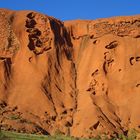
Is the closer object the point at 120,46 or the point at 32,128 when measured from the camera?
the point at 32,128

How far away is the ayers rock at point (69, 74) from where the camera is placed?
53469mm

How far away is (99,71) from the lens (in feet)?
198

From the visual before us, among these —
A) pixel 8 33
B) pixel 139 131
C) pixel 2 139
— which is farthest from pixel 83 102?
pixel 2 139

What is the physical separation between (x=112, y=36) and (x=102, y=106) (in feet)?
35.3

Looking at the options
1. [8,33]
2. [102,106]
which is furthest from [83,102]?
[8,33]

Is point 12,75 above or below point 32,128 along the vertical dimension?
above

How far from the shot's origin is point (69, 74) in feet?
202

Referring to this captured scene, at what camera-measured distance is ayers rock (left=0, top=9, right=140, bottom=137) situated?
53469 mm

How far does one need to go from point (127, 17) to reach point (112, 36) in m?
3.57

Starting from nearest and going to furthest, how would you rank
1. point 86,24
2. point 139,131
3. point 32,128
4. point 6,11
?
point 32,128, point 139,131, point 6,11, point 86,24

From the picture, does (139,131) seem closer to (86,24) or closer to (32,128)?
(32,128)

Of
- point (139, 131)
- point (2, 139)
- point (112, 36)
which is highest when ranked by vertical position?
point (112, 36)

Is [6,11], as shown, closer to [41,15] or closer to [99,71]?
[41,15]

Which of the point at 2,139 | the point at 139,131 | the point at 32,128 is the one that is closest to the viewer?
the point at 2,139
